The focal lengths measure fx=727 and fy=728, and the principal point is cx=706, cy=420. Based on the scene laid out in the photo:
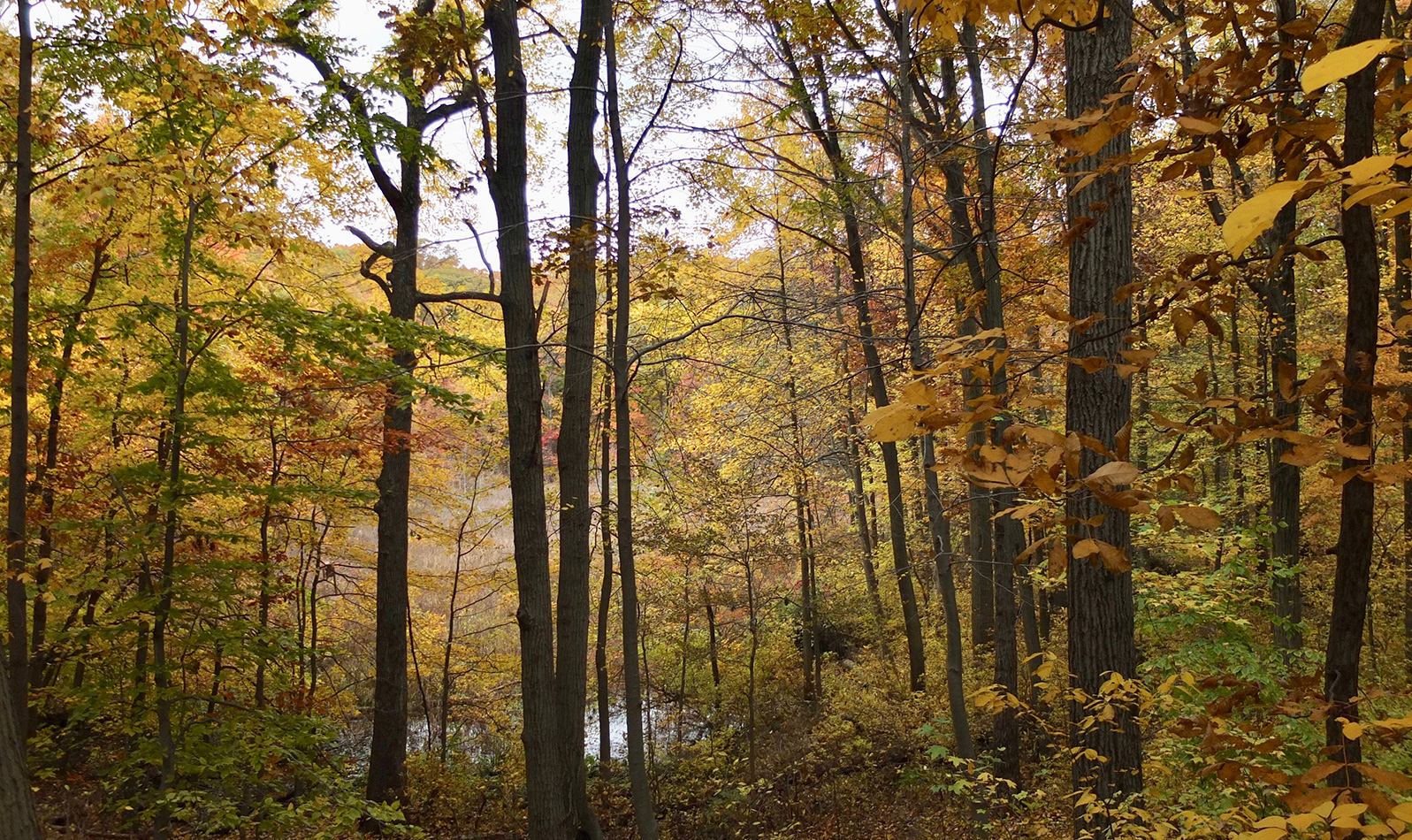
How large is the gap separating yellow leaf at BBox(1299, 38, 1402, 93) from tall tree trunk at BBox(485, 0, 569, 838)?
5692 millimetres

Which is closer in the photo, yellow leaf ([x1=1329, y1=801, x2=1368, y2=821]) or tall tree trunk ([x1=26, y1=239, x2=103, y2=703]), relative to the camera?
yellow leaf ([x1=1329, y1=801, x2=1368, y2=821])

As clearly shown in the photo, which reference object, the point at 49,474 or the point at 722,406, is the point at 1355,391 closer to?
the point at 49,474

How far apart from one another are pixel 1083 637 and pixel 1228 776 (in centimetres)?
254

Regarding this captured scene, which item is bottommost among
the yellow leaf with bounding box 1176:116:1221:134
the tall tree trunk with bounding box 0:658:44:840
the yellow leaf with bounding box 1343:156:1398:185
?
the tall tree trunk with bounding box 0:658:44:840

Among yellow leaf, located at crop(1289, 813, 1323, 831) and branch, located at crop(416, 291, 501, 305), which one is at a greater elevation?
branch, located at crop(416, 291, 501, 305)

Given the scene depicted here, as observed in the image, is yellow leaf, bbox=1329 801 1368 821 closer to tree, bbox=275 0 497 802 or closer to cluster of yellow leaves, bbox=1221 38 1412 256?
cluster of yellow leaves, bbox=1221 38 1412 256

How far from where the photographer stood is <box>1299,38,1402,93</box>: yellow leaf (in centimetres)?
69

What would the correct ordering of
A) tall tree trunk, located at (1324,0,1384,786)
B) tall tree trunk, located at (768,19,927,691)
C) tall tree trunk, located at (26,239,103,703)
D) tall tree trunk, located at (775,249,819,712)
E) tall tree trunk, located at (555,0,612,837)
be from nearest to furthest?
tall tree trunk, located at (1324,0,1384,786)
tall tree trunk, located at (26,239,103,703)
tall tree trunk, located at (768,19,927,691)
tall tree trunk, located at (555,0,612,837)
tall tree trunk, located at (775,249,819,712)

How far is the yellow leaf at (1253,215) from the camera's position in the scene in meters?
0.79

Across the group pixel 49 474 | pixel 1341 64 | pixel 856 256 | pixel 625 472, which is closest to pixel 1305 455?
pixel 1341 64

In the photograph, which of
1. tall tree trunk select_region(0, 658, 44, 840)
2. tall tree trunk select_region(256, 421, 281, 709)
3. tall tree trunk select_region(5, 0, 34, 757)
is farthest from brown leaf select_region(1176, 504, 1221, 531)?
tall tree trunk select_region(256, 421, 281, 709)

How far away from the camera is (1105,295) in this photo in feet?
12.3

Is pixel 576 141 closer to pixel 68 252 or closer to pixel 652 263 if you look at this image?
pixel 652 263

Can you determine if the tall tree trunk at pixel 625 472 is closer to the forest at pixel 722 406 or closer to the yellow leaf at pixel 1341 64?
the forest at pixel 722 406
